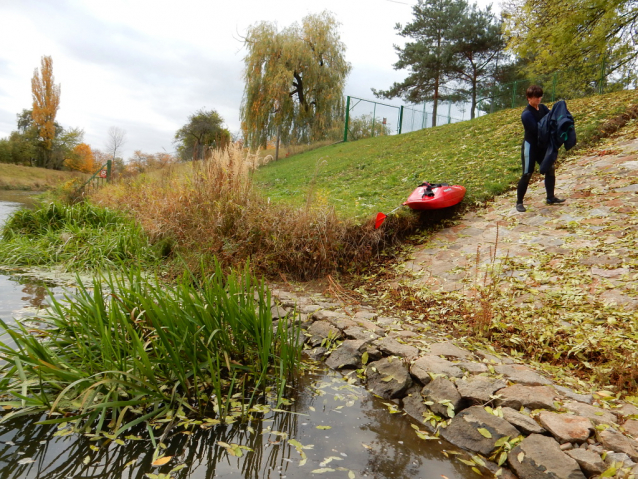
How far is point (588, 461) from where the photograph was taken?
2.00 metres

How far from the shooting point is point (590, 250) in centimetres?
459

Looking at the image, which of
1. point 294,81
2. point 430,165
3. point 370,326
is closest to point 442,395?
point 370,326

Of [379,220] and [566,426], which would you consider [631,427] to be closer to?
[566,426]

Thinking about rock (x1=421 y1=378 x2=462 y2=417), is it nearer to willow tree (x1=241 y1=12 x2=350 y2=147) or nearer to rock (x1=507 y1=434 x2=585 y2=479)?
rock (x1=507 y1=434 x2=585 y2=479)

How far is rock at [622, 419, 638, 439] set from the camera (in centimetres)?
221

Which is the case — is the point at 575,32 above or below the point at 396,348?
above

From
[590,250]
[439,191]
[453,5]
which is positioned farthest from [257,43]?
[590,250]

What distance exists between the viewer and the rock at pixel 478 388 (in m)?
2.57

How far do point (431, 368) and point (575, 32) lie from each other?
1399cm

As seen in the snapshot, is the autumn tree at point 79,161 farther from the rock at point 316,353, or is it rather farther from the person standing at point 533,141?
the rock at point 316,353

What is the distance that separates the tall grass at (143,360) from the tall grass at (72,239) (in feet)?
9.02

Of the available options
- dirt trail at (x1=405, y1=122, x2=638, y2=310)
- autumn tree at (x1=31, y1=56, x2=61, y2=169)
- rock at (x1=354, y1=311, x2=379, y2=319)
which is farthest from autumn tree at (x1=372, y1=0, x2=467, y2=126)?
autumn tree at (x1=31, y1=56, x2=61, y2=169)

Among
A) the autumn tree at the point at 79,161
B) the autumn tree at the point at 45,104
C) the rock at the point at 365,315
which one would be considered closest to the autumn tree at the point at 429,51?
the rock at the point at 365,315

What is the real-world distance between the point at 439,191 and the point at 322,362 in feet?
12.4
